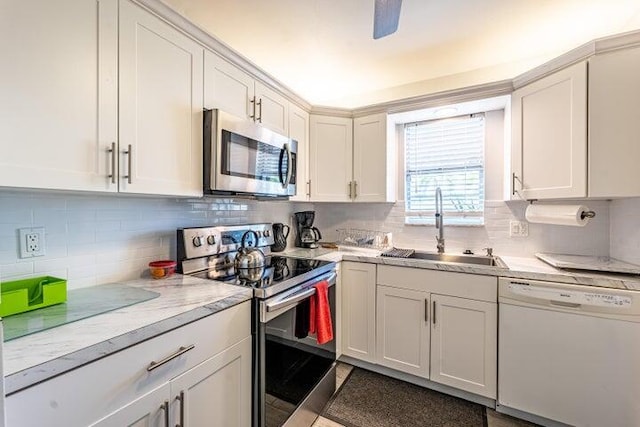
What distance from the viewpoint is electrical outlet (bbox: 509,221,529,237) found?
2.21 meters

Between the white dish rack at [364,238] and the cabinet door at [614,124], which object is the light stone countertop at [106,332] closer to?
the white dish rack at [364,238]

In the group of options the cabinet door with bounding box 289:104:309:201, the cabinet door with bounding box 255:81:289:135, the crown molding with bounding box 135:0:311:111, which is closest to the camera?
the crown molding with bounding box 135:0:311:111

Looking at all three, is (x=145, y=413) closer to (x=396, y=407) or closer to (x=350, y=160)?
(x=396, y=407)

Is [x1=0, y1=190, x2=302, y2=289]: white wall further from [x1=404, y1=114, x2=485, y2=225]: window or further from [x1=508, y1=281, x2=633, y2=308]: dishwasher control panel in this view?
[x1=508, y1=281, x2=633, y2=308]: dishwasher control panel

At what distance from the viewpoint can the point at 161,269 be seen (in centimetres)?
152

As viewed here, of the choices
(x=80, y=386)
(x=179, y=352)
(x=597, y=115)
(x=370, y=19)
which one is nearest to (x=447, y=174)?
(x=597, y=115)

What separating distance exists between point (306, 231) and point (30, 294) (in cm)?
186

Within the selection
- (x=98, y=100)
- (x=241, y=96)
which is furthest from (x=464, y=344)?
(x=98, y=100)

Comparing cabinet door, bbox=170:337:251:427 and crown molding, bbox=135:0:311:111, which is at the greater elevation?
crown molding, bbox=135:0:311:111

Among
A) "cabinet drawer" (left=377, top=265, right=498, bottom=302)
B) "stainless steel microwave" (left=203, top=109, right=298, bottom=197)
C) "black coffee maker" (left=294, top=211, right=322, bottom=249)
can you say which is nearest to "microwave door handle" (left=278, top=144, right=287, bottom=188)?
"stainless steel microwave" (left=203, top=109, right=298, bottom=197)

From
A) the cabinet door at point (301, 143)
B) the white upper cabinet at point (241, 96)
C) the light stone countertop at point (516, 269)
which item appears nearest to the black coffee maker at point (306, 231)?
the light stone countertop at point (516, 269)

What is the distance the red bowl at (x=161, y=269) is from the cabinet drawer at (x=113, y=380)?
0.56m

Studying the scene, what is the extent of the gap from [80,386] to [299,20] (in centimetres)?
199

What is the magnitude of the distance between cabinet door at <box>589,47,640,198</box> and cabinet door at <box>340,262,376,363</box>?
56.1 inches
